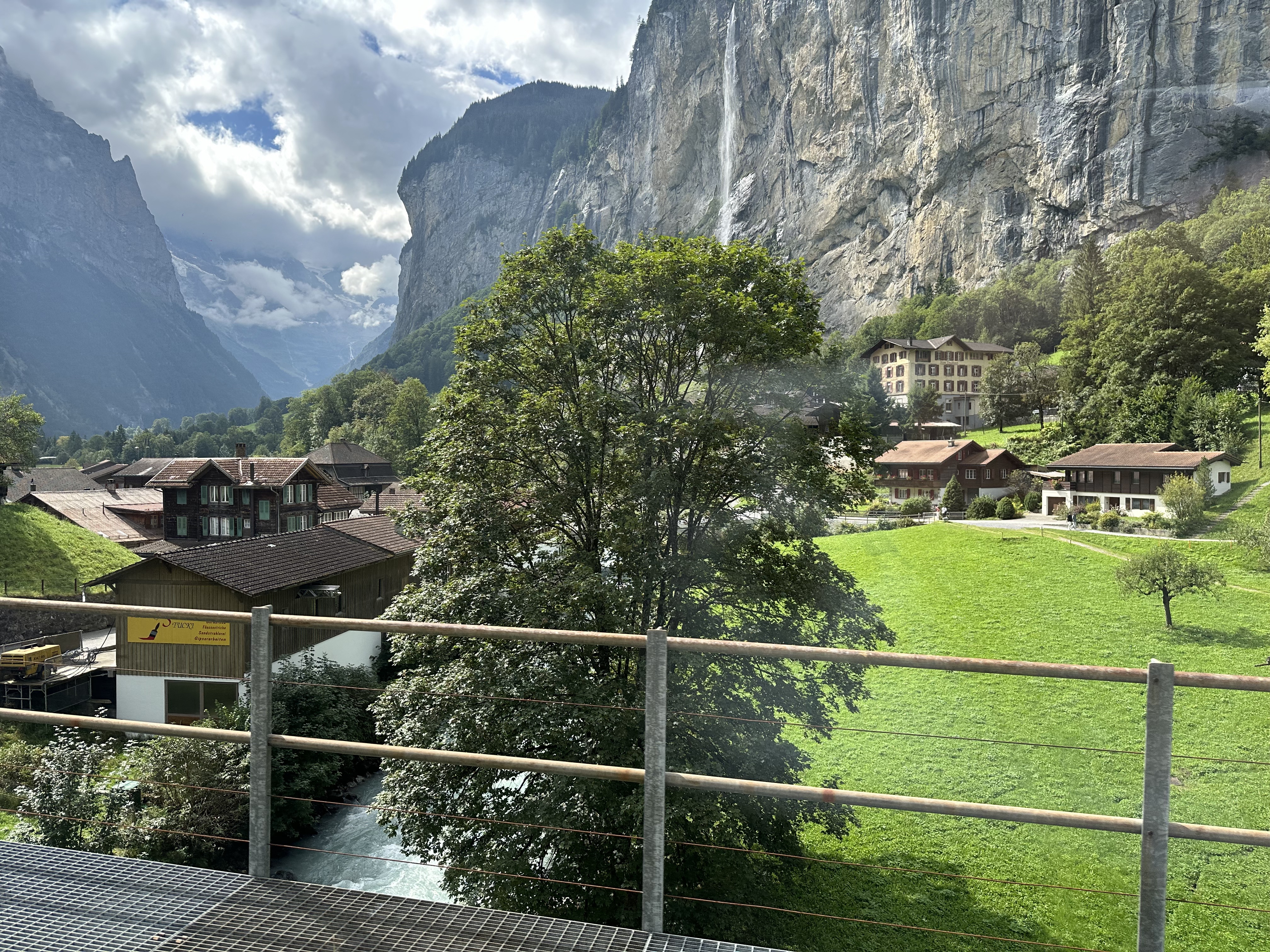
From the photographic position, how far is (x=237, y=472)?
42688mm

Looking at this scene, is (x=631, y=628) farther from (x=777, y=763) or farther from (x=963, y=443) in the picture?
(x=963, y=443)

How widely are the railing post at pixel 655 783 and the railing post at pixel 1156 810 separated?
1520 millimetres

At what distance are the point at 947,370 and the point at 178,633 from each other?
82.3 meters

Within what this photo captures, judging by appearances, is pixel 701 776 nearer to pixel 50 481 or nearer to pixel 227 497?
pixel 227 497

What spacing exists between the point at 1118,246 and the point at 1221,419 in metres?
42.9

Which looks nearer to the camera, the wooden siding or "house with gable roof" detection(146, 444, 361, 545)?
the wooden siding

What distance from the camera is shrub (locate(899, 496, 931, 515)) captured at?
1977 inches

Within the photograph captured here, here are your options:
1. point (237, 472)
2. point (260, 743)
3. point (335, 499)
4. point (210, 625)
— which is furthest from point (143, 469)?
point (260, 743)

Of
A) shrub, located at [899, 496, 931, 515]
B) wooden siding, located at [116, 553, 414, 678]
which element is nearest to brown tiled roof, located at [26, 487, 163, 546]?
wooden siding, located at [116, 553, 414, 678]

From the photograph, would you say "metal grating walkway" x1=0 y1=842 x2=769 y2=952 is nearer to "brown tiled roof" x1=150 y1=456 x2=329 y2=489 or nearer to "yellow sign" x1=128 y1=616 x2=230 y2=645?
"yellow sign" x1=128 y1=616 x2=230 y2=645

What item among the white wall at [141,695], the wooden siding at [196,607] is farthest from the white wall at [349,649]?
the white wall at [141,695]

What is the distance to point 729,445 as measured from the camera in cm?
1576

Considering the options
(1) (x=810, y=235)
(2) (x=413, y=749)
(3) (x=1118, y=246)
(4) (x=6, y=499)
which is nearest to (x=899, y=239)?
(1) (x=810, y=235)

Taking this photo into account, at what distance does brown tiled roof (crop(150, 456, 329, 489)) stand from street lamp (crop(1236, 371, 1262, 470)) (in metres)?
54.7
